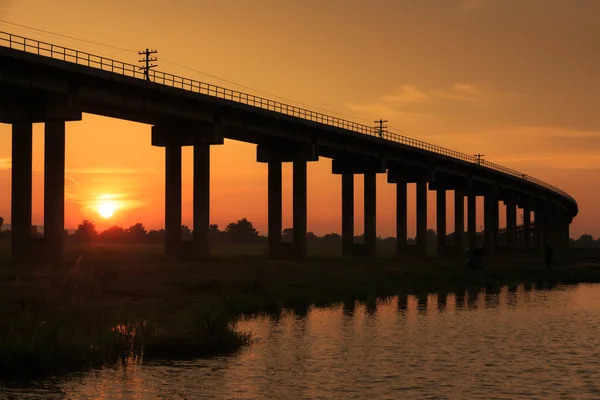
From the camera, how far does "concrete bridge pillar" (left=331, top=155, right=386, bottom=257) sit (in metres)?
96.2

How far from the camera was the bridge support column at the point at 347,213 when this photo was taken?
96.1 metres

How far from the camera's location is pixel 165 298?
39.2 meters

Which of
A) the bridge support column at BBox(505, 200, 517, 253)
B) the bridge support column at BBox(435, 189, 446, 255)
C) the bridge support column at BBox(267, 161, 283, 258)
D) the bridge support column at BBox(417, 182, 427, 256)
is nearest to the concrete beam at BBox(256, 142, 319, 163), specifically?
the bridge support column at BBox(267, 161, 283, 258)

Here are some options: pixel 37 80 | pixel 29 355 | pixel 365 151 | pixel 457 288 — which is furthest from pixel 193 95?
pixel 29 355

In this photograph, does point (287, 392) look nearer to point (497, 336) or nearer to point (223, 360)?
point (223, 360)

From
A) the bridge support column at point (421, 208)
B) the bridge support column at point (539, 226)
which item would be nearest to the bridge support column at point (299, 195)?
the bridge support column at point (421, 208)

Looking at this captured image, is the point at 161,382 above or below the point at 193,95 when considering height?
below

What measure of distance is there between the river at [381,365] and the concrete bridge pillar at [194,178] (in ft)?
110

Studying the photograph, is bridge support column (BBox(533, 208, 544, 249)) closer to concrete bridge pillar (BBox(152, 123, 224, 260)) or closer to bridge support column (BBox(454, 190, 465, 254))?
bridge support column (BBox(454, 190, 465, 254))

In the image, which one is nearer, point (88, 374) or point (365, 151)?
point (88, 374)

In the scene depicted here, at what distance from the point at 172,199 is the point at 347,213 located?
100 feet

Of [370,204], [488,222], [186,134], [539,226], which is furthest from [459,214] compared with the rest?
[186,134]

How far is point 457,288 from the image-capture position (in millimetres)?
53969

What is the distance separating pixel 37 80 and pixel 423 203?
208 feet
